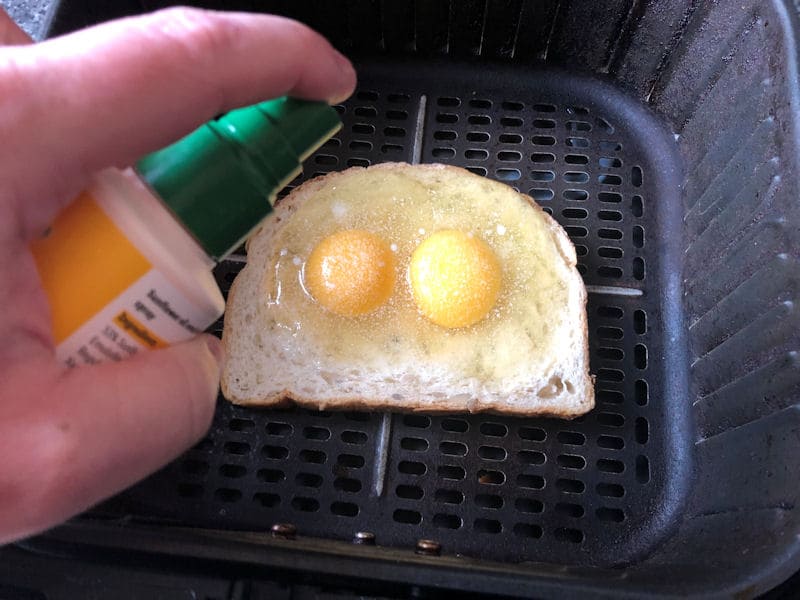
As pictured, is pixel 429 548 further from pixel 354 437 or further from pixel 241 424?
pixel 241 424

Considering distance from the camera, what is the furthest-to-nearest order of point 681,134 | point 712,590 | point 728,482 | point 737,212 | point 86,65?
point 681,134 < point 737,212 < point 728,482 < point 712,590 < point 86,65

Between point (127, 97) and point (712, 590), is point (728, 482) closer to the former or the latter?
point (712, 590)

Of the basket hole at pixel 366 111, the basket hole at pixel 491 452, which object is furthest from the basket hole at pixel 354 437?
the basket hole at pixel 366 111

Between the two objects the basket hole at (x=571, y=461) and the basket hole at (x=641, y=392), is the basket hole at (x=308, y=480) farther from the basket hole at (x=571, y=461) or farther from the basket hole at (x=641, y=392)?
the basket hole at (x=641, y=392)

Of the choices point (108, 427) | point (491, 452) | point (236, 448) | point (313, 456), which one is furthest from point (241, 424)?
point (108, 427)

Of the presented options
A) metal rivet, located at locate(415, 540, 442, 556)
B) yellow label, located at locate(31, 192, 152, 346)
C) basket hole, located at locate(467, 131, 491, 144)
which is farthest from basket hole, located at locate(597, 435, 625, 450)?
yellow label, located at locate(31, 192, 152, 346)

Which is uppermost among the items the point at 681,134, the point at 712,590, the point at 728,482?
the point at 681,134

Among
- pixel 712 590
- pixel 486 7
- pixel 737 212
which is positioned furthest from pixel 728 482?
pixel 486 7
